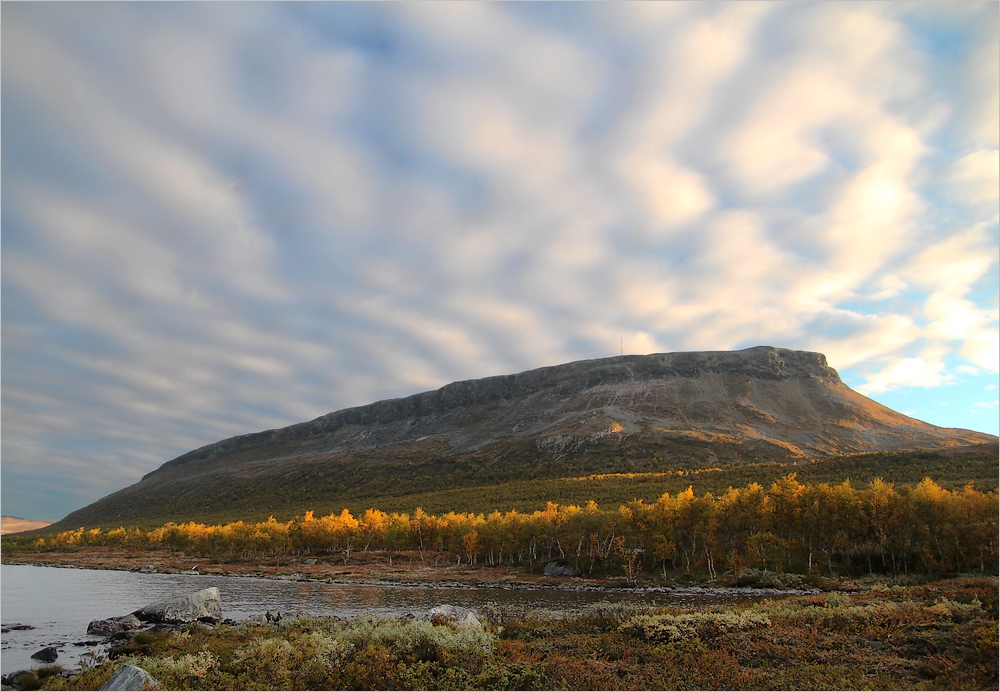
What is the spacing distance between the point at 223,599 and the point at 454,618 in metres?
43.2

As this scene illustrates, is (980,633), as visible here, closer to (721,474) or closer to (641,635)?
(641,635)

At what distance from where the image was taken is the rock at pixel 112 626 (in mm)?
39000

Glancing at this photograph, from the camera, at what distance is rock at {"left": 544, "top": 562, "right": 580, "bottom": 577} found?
271ft

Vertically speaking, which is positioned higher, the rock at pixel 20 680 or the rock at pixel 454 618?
the rock at pixel 454 618

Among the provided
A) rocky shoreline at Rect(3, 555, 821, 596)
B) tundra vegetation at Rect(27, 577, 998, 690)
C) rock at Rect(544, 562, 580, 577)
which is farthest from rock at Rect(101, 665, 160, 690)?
rock at Rect(544, 562, 580, 577)

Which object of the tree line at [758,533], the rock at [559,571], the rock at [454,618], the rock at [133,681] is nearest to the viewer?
the rock at [133,681]

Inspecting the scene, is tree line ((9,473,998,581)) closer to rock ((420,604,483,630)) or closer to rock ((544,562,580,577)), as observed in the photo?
rock ((544,562,580,577))

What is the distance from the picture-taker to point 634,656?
77.2 feet

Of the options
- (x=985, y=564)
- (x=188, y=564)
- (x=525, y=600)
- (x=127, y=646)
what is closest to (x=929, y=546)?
(x=985, y=564)

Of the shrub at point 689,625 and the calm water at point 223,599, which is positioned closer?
the shrub at point 689,625

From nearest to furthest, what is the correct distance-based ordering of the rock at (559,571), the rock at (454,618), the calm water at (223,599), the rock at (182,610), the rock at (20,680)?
the rock at (20,680)
the rock at (454,618)
the calm water at (223,599)
the rock at (182,610)
the rock at (559,571)

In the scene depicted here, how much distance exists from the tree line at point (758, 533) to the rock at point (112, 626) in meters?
60.2

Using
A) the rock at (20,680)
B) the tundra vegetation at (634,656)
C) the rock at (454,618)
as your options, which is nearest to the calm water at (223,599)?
the rock at (20,680)

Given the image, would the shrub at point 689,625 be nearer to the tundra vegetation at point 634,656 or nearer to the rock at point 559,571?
the tundra vegetation at point 634,656
